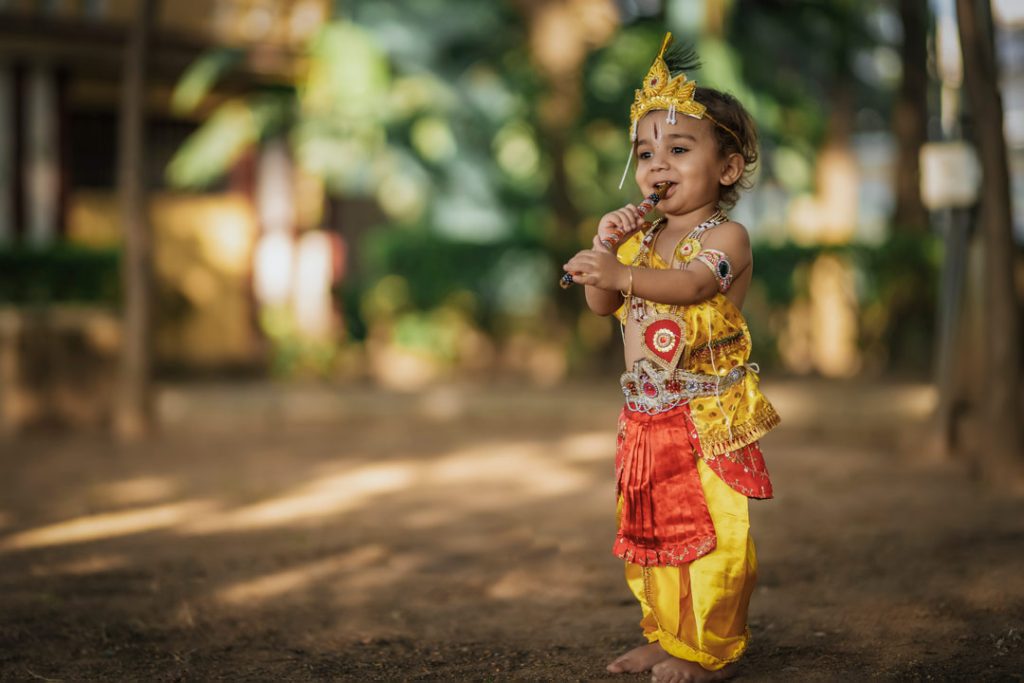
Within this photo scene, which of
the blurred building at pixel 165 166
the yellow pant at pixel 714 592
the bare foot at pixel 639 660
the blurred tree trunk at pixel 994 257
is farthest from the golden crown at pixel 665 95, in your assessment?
the blurred building at pixel 165 166

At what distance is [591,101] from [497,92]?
12.3ft

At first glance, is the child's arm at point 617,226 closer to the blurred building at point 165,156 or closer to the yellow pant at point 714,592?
the yellow pant at point 714,592

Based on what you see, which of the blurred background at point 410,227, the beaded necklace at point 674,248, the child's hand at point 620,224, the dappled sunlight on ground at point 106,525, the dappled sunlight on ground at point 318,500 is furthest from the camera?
the blurred background at point 410,227

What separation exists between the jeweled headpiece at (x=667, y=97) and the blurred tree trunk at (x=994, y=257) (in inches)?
142

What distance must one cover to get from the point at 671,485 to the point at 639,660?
1.71 feet

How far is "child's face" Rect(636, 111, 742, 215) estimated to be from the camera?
9.94ft

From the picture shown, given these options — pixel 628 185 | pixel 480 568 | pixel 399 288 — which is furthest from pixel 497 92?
pixel 480 568

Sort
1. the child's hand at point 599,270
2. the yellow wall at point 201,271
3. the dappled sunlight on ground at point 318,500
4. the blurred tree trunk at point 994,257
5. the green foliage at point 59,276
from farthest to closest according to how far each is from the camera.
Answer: the yellow wall at point 201,271 → the green foliage at point 59,276 → the blurred tree trunk at point 994,257 → the dappled sunlight on ground at point 318,500 → the child's hand at point 599,270

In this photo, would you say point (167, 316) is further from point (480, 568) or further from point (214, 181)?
point (480, 568)

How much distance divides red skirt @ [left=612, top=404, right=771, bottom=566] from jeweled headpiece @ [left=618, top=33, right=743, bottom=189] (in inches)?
29.6

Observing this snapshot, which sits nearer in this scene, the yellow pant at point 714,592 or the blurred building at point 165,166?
the yellow pant at point 714,592

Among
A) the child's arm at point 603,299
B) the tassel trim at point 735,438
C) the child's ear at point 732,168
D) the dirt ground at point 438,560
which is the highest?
the child's ear at point 732,168

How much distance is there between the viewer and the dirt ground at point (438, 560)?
334cm

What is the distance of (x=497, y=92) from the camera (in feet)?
47.9
